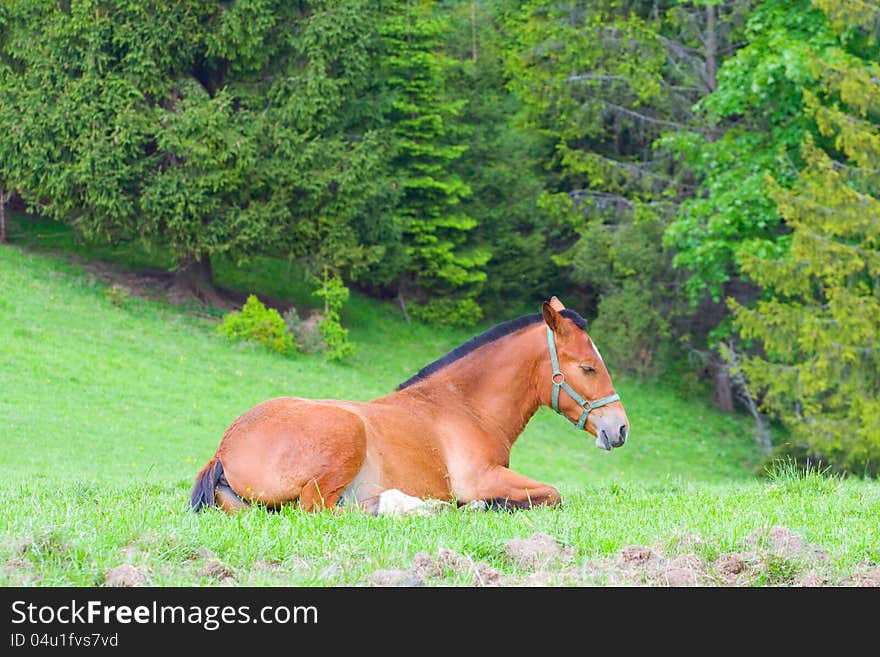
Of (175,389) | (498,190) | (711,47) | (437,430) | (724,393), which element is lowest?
(724,393)

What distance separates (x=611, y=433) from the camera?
8.72 metres

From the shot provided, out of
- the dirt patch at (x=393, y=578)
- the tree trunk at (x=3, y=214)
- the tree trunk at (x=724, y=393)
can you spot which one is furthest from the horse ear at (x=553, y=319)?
the tree trunk at (x=3, y=214)

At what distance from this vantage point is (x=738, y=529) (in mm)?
6820

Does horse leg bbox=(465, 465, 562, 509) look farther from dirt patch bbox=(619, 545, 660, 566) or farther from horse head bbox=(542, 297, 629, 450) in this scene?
dirt patch bbox=(619, 545, 660, 566)

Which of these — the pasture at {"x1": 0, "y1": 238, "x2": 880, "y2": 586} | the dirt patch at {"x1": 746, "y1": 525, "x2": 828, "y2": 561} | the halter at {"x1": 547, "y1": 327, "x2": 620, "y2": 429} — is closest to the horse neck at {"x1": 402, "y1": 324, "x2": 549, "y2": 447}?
the halter at {"x1": 547, "y1": 327, "x2": 620, "y2": 429}

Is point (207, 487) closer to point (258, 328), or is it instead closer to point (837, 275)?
point (837, 275)

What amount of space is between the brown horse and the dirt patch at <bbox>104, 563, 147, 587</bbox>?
2.25 metres

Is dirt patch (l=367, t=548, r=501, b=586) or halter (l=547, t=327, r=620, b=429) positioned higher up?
dirt patch (l=367, t=548, r=501, b=586)

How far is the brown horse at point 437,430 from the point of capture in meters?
7.72

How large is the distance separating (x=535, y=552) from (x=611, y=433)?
270 centimetres

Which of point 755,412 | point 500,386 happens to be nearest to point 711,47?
point 755,412

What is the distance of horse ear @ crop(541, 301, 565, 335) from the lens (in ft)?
28.6
